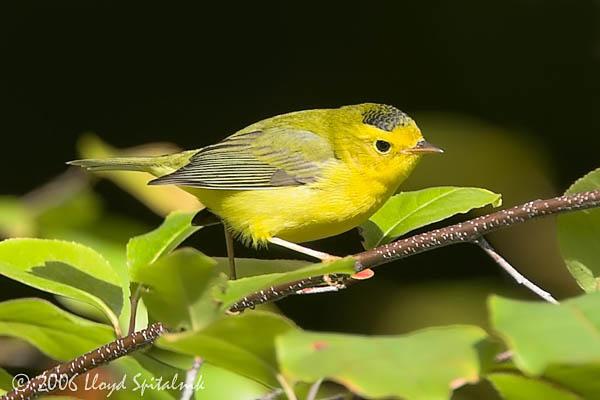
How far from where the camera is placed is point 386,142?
2834 mm

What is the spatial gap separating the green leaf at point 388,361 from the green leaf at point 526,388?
0.14m

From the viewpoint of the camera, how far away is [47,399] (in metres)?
1.54

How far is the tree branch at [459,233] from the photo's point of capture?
158 centimetres

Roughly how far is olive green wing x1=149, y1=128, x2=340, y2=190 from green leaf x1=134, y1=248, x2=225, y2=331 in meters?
1.21

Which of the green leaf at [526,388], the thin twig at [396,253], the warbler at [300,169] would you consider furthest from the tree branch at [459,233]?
the warbler at [300,169]

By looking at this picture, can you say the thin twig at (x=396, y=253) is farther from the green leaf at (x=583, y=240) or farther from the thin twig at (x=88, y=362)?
the green leaf at (x=583, y=240)

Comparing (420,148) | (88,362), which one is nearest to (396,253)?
(88,362)

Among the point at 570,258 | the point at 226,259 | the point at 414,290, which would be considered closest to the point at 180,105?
the point at 414,290

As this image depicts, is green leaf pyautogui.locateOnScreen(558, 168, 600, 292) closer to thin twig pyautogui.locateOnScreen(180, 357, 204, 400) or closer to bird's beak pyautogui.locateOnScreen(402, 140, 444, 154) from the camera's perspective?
thin twig pyautogui.locateOnScreen(180, 357, 204, 400)

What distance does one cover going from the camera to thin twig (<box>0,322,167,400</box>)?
1.62 metres

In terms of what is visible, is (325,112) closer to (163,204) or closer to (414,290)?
(163,204)

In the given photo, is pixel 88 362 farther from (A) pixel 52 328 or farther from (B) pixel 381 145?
(B) pixel 381 145

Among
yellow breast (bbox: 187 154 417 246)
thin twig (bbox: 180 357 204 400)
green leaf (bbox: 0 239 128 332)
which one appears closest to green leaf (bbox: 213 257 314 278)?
green leaf (bbox: 0 239 128 332)

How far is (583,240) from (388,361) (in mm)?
829
